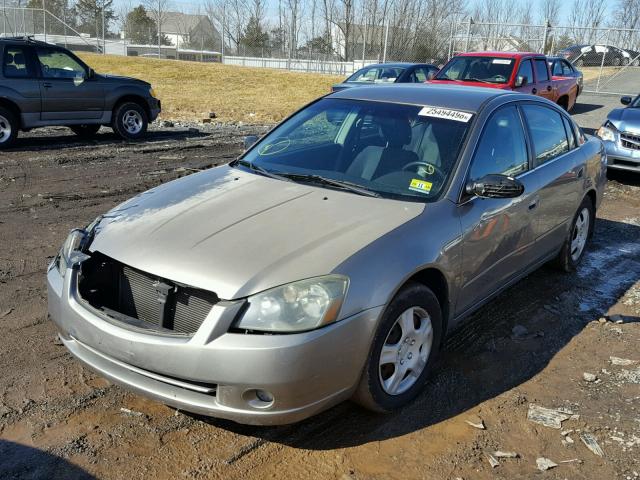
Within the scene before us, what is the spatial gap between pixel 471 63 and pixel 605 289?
362 inches

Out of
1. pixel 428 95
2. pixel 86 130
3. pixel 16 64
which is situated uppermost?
pixel 428 95

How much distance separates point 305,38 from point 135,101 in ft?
178

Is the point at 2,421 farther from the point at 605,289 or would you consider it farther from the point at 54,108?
the point at 54,108

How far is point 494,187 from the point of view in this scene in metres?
3.70

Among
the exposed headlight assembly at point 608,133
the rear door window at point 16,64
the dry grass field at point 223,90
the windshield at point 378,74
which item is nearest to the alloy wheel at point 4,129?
the rear door window at point 16,64

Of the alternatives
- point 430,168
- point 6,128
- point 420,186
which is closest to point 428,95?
point 430,168

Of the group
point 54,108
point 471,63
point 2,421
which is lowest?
point 2,421

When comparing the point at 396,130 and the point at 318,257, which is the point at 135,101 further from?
the point at 318,257

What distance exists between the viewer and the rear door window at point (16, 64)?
35.7 feet

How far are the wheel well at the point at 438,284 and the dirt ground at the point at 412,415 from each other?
430mm

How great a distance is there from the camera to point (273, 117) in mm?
17609

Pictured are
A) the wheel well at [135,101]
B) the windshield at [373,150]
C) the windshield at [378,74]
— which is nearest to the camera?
the windshield at [373,150]

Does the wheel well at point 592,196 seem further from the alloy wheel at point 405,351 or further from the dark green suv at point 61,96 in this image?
the dark green suv at point 61,96

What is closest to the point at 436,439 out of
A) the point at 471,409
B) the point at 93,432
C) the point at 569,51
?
the point at 471,409
